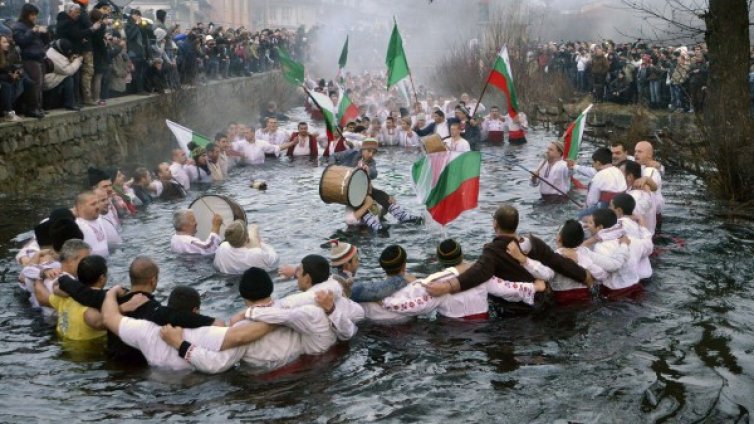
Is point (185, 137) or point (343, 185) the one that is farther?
point (185, 137)

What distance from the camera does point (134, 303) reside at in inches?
295

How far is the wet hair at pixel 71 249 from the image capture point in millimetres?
8117

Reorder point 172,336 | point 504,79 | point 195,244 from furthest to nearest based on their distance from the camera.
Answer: point 504,79, point 195,244, point 172,336

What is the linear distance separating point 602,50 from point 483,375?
23.5m

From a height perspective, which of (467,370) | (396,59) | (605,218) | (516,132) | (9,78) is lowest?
(467,370)

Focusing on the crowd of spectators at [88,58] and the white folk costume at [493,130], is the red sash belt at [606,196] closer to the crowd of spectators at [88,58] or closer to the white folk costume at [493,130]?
the crowd of spectators at [88,58]

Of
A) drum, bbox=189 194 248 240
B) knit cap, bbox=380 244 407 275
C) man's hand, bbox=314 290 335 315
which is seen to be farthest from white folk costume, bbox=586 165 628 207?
man's hand, bbox=314 290 335 315

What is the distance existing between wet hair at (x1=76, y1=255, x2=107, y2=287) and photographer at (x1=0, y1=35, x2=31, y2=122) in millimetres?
6991

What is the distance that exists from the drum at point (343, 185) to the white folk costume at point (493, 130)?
36.1ft

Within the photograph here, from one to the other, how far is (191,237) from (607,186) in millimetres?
5216

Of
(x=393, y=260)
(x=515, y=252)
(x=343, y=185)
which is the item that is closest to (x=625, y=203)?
(x=515, y=252)

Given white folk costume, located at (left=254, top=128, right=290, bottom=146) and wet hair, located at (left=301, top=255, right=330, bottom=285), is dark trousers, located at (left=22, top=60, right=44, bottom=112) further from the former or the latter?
wet hair, located at (left=301, top=255, right=330, bottom=285)

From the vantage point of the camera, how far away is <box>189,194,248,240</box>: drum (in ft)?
37.4

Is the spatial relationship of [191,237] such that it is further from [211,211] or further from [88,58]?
[88,58]
